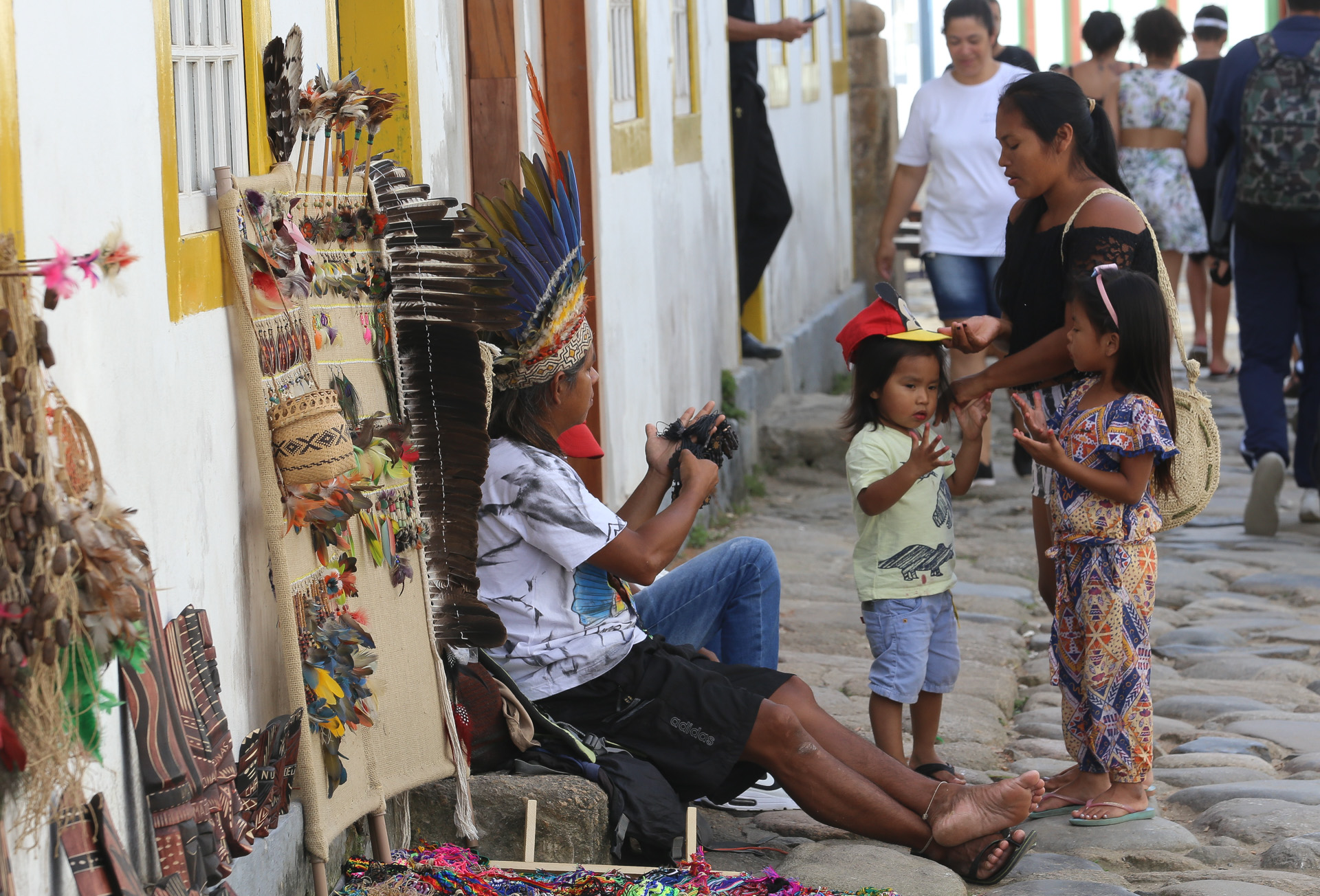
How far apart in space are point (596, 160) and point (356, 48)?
1686mm

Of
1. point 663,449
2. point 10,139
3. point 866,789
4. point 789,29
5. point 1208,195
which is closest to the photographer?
point 10,139

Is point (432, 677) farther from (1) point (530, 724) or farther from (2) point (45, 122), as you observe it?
(2) point (45, 122)

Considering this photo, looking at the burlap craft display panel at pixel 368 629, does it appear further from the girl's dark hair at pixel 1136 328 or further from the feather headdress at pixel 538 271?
the girl's dark hair at pixel 1136 328

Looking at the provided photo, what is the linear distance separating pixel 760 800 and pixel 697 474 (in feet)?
3.00

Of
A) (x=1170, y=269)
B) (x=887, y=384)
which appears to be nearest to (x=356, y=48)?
(x=887, y=384)

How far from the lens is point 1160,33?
910cm

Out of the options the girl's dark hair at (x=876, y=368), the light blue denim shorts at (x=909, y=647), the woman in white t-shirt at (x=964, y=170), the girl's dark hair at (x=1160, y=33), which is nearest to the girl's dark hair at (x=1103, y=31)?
the girl's dark hair at (x=1160, y=33)

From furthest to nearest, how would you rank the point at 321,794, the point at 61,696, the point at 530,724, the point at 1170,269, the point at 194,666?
1. the point at 1170,269
2. the point at 530,724
3. the point at 321,794
4. the point at 194,666
5. the point at 61,696

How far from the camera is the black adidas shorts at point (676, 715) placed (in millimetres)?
3363

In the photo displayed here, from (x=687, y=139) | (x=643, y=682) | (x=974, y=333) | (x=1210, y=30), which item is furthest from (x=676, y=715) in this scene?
(x=1210, y=30)

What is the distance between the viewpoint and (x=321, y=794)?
2791 mm

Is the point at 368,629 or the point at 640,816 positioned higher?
the point at 368,629

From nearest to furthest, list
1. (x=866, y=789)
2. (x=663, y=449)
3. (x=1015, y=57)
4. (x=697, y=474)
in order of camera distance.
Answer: (x=866, y=789), (x=697, y=474), (x=663, y=449), (x=1015, y=57)

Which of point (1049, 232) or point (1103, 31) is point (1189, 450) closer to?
point (1049, 232)
